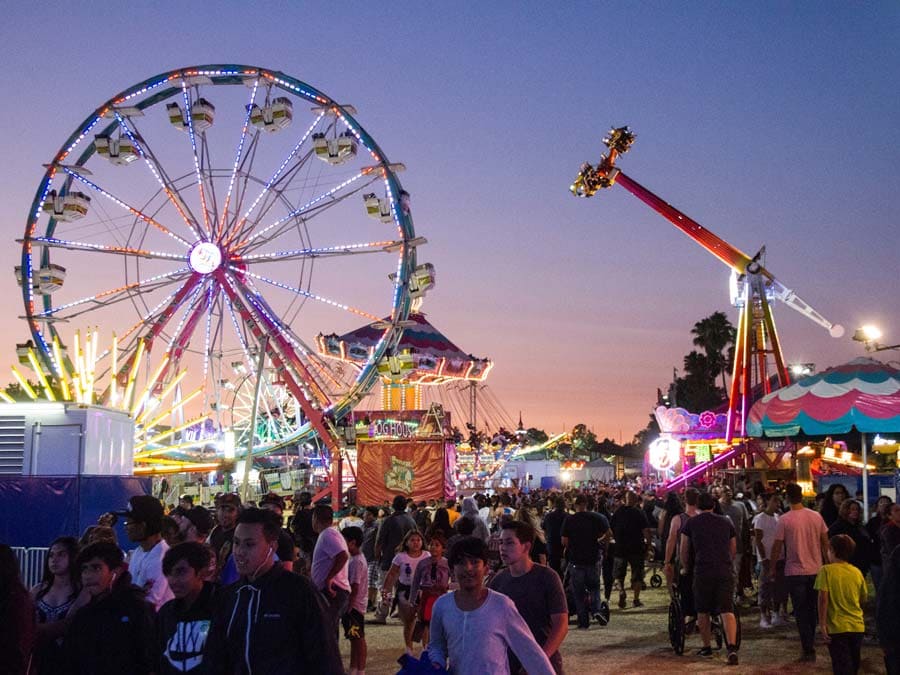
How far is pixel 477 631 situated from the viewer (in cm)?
423

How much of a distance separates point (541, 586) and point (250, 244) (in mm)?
23518

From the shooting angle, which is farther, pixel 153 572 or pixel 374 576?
pixel 374 576

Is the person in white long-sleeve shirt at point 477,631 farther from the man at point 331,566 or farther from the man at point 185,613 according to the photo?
the man at point 331,566

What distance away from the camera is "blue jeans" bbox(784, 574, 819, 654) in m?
9.73

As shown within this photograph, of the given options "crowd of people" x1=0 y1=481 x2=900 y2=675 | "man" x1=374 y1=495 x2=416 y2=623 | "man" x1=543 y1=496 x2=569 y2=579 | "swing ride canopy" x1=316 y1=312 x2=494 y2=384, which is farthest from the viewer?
"swing ride canopy" x1=316 y1=312 x2=494 y2=384

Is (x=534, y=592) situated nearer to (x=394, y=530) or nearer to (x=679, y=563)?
(x=679, y=563)

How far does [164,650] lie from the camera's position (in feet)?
13.5

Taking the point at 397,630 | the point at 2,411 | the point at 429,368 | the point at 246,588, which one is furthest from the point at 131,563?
the point at 429,368

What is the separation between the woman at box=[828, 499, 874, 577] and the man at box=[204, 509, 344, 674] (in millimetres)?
7948

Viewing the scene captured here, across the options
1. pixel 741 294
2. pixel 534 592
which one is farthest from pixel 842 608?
pixel 741 294

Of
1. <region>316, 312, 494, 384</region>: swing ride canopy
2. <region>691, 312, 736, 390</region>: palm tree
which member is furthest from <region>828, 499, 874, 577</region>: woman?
<region>691, 312, 736, 390</region>: palm tree

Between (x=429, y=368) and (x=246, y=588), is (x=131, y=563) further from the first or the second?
(x=429, y=368)

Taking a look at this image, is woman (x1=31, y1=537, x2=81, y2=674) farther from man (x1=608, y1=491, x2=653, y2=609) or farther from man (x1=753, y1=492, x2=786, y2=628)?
man (x1=608, y1=491, x2=653, y2=609)

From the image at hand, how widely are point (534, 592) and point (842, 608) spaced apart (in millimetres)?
3509
